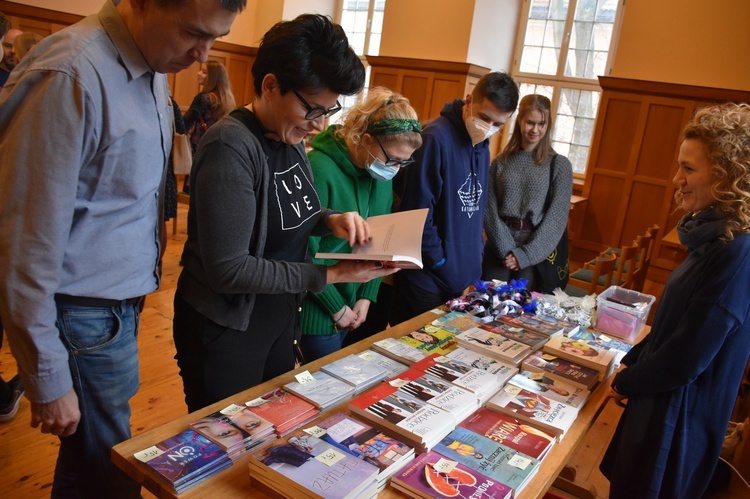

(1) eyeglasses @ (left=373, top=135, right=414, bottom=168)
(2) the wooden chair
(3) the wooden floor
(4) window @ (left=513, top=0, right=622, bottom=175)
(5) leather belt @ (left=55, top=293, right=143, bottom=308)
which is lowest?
(3) the wooden floor

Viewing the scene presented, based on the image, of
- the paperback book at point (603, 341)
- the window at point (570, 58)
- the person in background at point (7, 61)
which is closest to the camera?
the paperback book at point (603, 341)

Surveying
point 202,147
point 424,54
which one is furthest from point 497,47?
point 202,147

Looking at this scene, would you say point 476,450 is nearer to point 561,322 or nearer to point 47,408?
point 47,408

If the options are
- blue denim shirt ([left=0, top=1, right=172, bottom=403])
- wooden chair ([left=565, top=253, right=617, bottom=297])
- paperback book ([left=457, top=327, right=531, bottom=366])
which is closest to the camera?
blue denim shirt ([left=0, top=1, right=172, bottom=403])

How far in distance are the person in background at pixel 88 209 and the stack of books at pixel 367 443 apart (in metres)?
0.48

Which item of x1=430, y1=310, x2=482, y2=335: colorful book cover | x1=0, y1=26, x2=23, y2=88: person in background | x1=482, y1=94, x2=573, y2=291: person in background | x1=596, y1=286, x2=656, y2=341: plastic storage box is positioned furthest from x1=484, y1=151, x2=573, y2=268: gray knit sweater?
x1=0, y1=26, x2=23, y2=88: person in background

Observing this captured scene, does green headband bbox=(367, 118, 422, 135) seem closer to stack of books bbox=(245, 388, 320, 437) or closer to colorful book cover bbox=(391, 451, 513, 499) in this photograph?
stack of books bbox=(245, 388, 320, 437)

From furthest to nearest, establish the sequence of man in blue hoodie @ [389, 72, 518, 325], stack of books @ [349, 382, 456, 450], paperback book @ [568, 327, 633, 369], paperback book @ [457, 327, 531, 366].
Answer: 1. man in blue hoodie @ [389, 72, 518, 325]
2. paperback book @ [568, 327, 633, 369]
3. paperback book @ [457, 327, 531, 366]
4. stack of books @ [349, 382, 456, 450]

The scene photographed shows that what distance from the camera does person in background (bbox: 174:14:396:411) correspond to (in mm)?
1239

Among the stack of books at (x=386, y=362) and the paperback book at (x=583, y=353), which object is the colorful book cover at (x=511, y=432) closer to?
the stack of books at (x=386, y=362)

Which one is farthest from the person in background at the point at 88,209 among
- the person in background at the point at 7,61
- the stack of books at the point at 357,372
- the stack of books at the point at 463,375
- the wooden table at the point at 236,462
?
the person in background at the point at 7,61

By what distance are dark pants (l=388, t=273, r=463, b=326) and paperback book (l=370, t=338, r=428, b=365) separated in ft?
2.05

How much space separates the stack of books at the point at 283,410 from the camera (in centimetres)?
124

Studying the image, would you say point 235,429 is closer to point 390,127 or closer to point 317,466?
point 317,466
